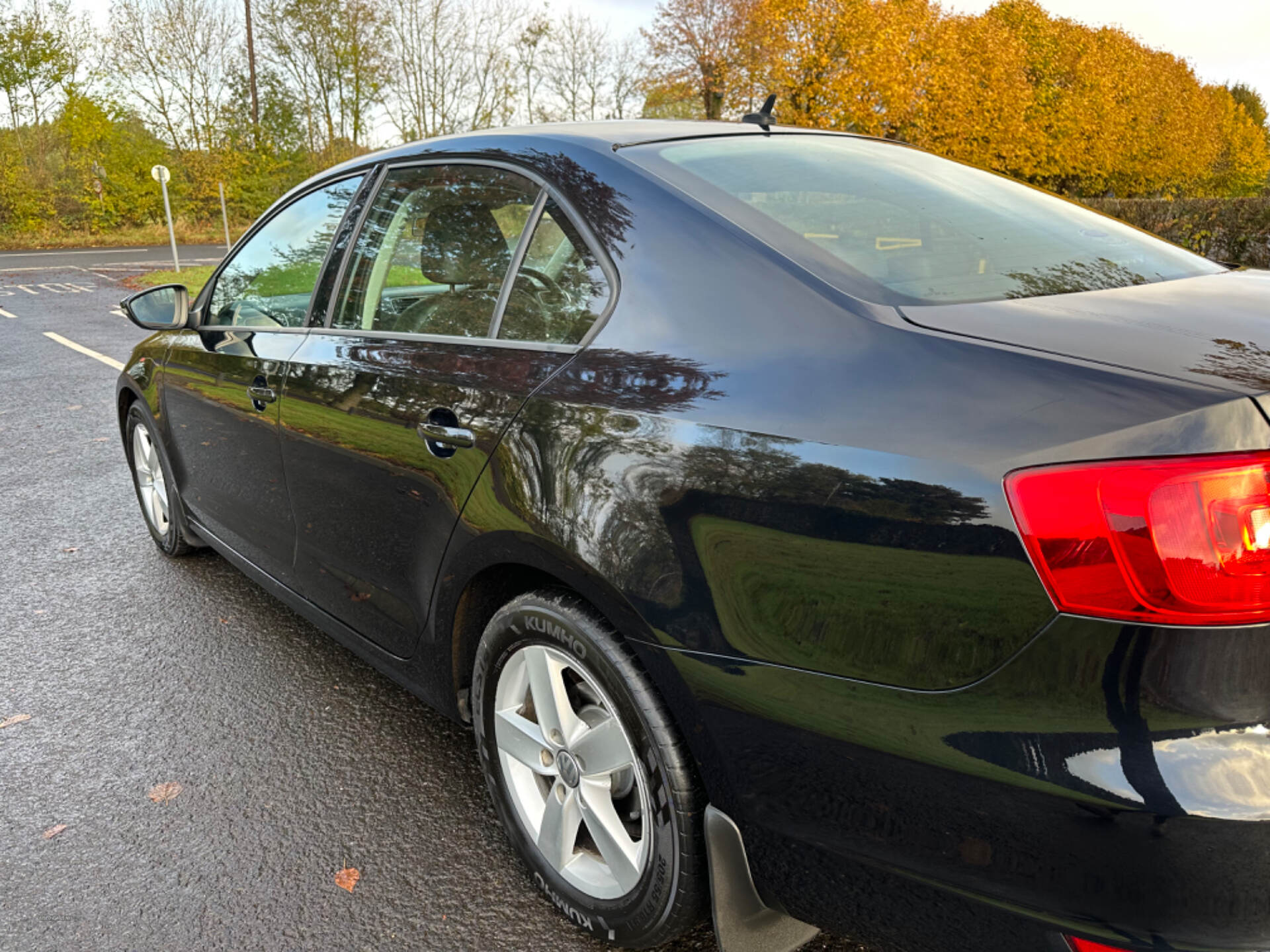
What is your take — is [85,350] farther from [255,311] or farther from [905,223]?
[905,223]

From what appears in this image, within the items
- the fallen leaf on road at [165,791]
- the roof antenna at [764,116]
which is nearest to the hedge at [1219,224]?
the roof antenna at [764,116]

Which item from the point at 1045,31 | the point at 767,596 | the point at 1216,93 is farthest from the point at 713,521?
the point at 1216,93

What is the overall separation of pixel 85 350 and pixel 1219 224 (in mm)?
17644

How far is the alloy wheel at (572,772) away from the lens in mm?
1957

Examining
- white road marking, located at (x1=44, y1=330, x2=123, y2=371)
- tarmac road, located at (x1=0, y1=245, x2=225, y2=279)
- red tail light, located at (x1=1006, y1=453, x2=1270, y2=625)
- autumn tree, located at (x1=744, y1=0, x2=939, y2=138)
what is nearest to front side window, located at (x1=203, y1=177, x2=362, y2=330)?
red tail light, located at (x1=1006, y1=453, x2=1270, y2=625)

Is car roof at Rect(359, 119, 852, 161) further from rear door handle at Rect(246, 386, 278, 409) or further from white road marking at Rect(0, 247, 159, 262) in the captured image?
white road marking at Rect(0, 247, 159, 262)

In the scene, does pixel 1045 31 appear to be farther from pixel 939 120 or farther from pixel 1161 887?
pixel 1161 887

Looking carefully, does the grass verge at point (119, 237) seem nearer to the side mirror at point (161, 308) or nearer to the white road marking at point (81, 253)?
the white road marking at point (81, 253)

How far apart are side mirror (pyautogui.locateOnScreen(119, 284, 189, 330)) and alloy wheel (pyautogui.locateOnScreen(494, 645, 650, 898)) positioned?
2.32 metres

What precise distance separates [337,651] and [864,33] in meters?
29.8

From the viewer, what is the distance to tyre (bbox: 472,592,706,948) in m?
1.80

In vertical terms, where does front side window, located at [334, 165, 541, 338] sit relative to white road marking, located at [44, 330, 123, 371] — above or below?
above

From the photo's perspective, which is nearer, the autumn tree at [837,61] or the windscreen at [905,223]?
the windscreen at [905,223]

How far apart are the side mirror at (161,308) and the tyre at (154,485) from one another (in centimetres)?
55
